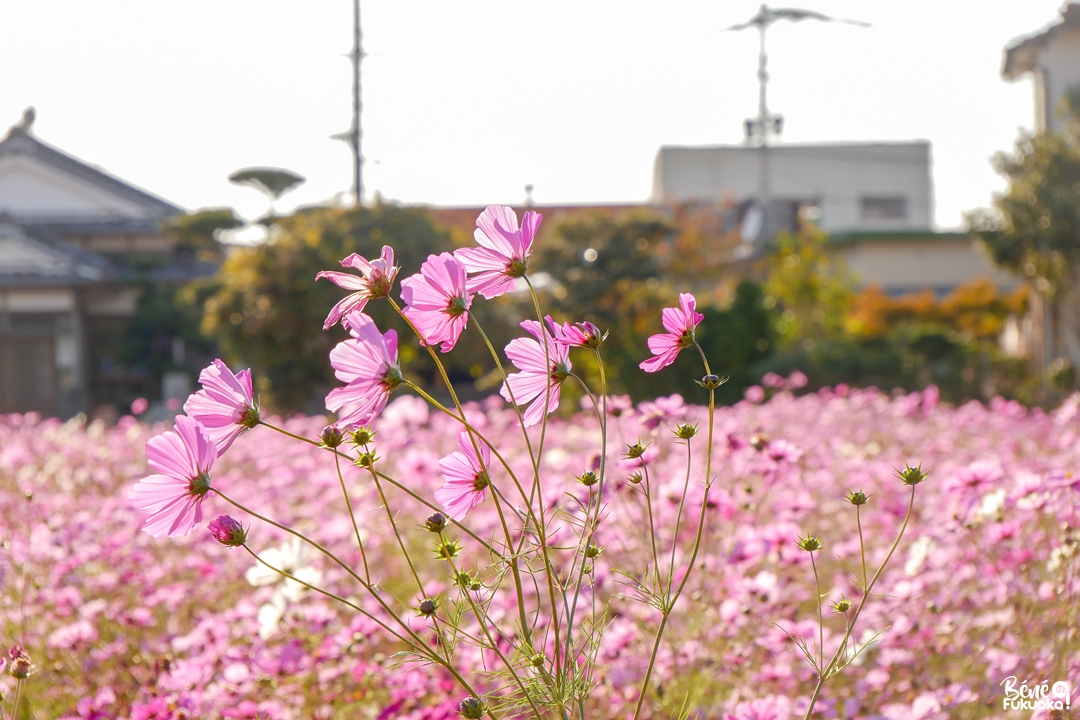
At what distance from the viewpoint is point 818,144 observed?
81.8 feet

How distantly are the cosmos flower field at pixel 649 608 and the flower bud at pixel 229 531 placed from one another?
0.23 metres

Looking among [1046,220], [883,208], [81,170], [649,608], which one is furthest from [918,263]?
[649,608]

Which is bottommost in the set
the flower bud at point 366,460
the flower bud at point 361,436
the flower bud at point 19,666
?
the flower bud at point 19,666

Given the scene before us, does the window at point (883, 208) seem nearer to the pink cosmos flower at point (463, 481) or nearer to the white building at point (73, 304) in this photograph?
the white building at point (73, 304)

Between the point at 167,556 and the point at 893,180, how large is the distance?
24871 mm

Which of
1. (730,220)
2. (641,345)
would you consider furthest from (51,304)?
(730,220)

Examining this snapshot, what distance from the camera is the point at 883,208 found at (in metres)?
25.2

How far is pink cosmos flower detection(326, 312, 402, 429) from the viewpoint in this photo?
Result: 0.80 m

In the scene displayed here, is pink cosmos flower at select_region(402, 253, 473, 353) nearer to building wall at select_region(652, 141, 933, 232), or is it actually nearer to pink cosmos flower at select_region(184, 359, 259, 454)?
pink cosmos flower at select_region(184, 359, 259, 454)

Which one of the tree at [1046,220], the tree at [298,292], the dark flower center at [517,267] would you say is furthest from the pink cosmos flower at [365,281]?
the tree at [1046,220]

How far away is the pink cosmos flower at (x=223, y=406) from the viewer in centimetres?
82

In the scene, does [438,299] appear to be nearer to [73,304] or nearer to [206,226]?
[206,226]

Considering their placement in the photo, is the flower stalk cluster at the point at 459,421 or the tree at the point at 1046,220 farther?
the tree at the point at 1046,220

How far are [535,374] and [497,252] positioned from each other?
0.12 meters
